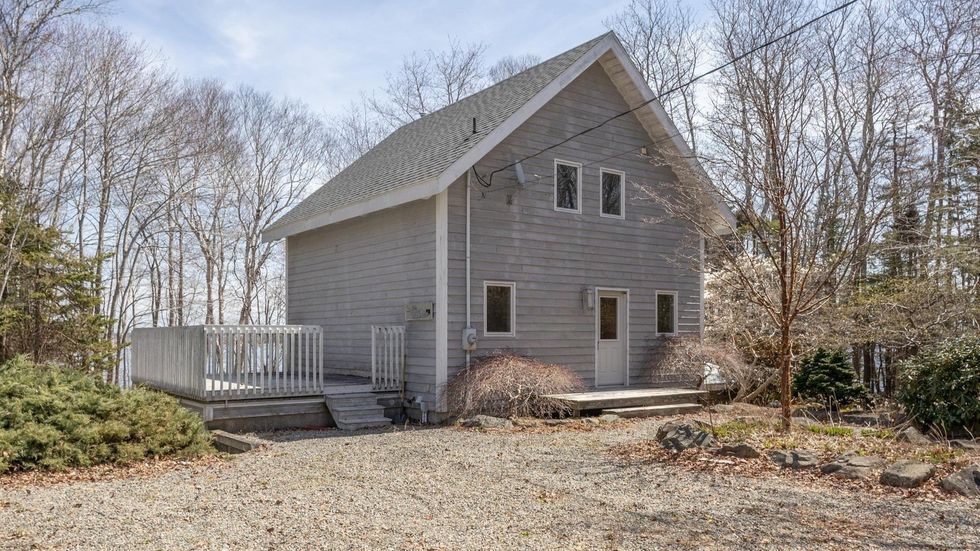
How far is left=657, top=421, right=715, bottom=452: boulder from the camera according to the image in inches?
332

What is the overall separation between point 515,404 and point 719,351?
4.88 meters

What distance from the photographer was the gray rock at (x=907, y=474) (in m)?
6.50

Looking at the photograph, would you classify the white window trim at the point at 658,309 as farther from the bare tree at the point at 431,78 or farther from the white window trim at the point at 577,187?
the bare tree at the point at 431,78

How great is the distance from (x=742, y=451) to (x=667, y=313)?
7.54 m

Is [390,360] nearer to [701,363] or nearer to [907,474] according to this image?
[701,363]

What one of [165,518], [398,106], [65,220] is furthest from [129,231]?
[165,518]

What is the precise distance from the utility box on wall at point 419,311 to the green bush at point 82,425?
4037 mm

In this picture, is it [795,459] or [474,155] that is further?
[474,155]

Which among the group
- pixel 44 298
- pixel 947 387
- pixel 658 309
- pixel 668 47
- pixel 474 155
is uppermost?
pixel 668 47

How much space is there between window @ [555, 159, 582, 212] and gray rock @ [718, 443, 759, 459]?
261 inches

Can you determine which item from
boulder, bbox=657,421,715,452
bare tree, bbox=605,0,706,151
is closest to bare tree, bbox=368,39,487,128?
bare tree, bbox=605,0,706,151

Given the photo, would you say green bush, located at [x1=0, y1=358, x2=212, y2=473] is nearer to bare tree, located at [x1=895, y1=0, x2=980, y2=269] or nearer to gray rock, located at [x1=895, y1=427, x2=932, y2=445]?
gray rock, located at [x1=895, y1=427, x2=932, y2=445]

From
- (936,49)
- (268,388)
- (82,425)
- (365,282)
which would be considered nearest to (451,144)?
(365,282)

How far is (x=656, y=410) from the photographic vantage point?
12789 mm
